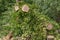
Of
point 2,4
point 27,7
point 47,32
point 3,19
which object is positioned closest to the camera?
point 27,7

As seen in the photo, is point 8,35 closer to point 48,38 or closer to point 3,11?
point 48,38

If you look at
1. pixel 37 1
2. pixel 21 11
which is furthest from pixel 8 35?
pixel 37 1

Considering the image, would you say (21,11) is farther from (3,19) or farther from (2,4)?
(2,4)

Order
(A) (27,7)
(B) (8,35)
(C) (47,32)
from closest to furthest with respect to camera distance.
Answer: (A) (27,7) → (C) (47,32) → (B) (8,35)

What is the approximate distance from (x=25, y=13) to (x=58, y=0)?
124 centimetres

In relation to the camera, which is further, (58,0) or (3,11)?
(3,11)

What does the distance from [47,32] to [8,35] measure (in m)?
1.06

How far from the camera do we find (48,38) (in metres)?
4.90

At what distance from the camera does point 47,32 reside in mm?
5066

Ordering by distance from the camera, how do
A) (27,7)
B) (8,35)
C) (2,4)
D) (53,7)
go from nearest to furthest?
(27,7) → (8,35) → (53,7) → (2,4)

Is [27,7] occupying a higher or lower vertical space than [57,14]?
higher

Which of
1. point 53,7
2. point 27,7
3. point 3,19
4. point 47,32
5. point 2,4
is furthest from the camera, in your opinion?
point 2,4

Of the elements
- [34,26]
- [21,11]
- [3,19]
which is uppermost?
[21,11]

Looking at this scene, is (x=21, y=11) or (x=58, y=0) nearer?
(x=21, y=11)
